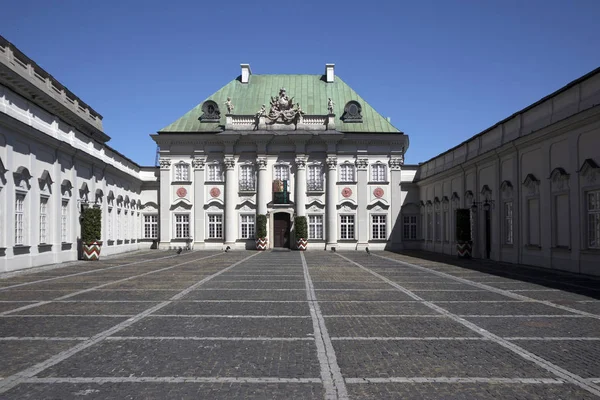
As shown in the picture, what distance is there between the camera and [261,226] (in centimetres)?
4650

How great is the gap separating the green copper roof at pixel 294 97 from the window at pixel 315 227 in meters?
7.43

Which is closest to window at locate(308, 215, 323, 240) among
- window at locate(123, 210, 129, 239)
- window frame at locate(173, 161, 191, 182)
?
window frame at locate(173, 161, 191, 182)

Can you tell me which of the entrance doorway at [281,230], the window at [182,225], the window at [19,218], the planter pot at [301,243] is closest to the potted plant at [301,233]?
the planter pot at [301,243]

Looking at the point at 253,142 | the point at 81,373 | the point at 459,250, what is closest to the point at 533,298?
the point at 81,373

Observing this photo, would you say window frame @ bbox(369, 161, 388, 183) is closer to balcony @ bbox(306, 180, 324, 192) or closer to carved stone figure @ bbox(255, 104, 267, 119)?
balcony @ bbox(306, 180, 324, 192)

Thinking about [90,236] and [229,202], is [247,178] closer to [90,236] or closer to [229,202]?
[229,202]

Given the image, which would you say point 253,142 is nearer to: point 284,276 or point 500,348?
point 284,276

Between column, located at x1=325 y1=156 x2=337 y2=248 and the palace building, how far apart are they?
0.32ft

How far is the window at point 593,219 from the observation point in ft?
68.5

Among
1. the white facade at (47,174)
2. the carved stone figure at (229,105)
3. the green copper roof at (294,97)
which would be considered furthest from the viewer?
the green copper roof at (294,97)

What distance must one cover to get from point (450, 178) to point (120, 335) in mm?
32163

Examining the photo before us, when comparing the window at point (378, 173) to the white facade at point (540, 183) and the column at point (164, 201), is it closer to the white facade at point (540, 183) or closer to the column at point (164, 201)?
the white facade at point (540, 183)

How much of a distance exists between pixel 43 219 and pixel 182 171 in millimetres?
21347

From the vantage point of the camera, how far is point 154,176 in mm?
48969
